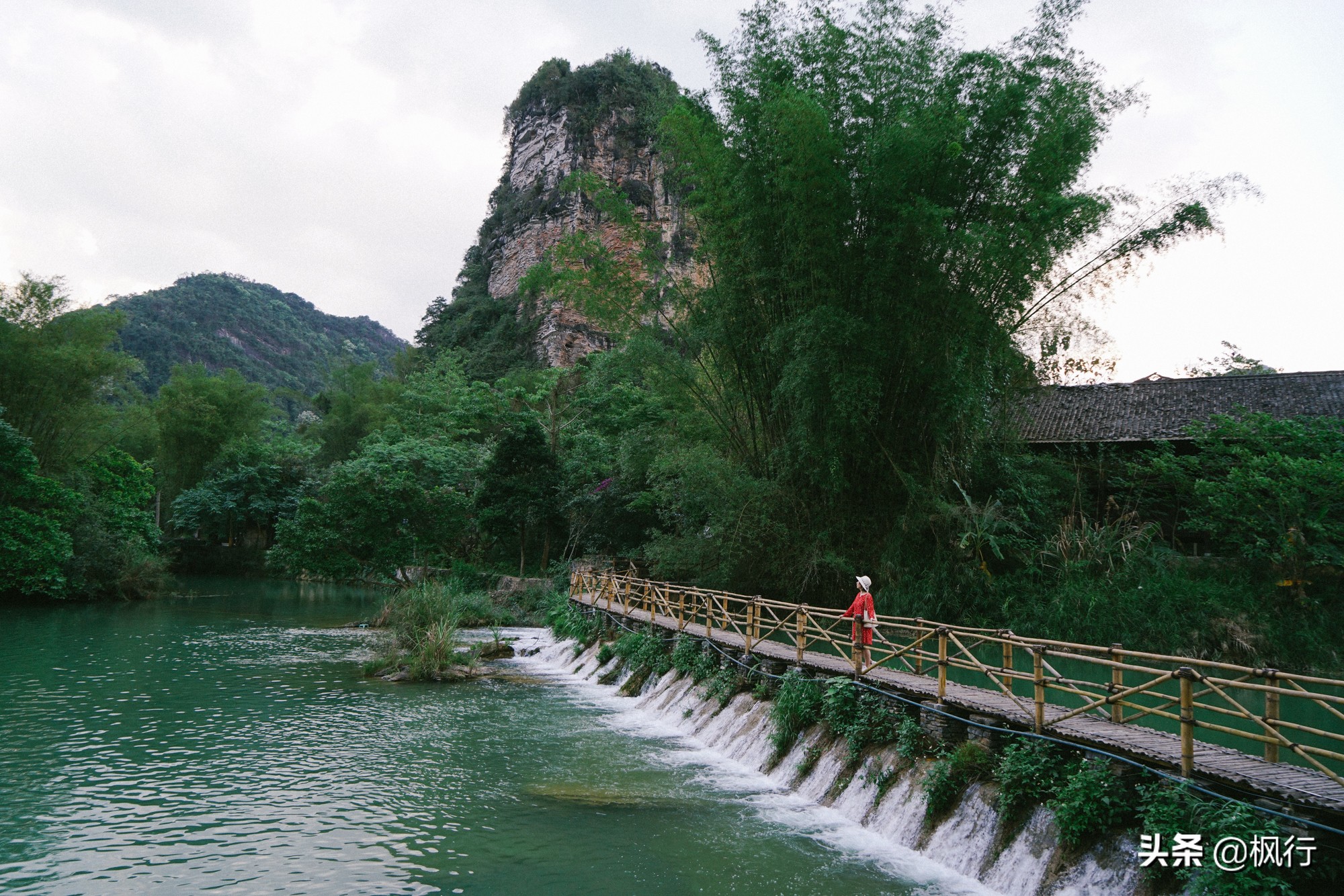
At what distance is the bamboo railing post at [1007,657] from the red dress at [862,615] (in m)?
1.77

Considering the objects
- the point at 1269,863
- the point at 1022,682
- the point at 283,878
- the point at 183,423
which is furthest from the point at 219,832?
the point at 183,423

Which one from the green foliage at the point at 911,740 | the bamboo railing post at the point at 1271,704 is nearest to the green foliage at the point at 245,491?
the green foliage at the point at 911,740

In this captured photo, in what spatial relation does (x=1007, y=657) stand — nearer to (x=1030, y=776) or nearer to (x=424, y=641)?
(x=1030, y=776)

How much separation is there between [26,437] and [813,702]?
90.0 ft

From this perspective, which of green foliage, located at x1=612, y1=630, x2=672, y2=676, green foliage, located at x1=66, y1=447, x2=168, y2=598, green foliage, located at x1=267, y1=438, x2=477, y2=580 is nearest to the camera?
green foliage, located at x1=612, y1=630, x2=672, y2=676

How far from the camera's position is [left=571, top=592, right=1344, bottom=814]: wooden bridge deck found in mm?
4965

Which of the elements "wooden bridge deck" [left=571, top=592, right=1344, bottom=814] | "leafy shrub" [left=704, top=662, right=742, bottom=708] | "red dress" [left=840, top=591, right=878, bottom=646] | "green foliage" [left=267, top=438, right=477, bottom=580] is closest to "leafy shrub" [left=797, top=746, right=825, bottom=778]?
"wooden bridge deck" [left=571, top=592, right=1344, bottom=814]

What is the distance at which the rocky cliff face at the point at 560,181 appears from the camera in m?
51.3

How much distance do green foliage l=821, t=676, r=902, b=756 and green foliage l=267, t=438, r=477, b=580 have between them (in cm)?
2419

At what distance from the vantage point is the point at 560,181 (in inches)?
1970

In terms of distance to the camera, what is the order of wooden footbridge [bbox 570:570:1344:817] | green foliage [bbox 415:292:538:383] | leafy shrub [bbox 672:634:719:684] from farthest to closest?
1. green foliage [bbox 415:292:538:383]
2. leafy shrub [bbox 672:634:719:684]
3. wooden footbridge [bbox 570:570:1344:817]

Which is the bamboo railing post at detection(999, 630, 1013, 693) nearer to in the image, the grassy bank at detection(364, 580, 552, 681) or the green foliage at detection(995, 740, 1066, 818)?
the green foliage at detection(995, 740, 1066, 818)

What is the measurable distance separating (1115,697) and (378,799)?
6.94 meters

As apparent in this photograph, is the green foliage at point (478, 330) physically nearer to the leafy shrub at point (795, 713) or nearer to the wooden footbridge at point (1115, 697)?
the wooden footbridge at point (1115, 697)
